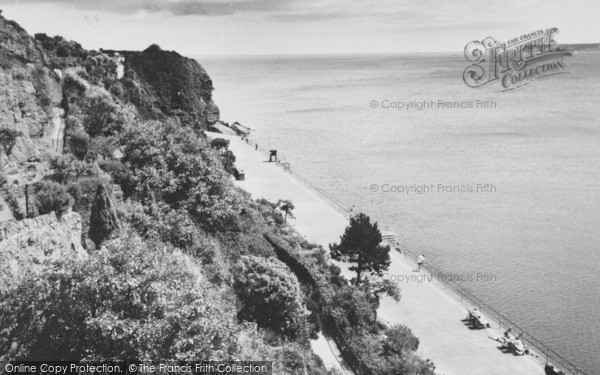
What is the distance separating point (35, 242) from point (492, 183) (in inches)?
2372

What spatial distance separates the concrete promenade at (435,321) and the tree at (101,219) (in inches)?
703

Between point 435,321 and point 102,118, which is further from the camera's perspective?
point 435,321

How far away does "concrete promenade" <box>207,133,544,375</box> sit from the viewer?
28.6m

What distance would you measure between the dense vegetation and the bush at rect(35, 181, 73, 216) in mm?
63

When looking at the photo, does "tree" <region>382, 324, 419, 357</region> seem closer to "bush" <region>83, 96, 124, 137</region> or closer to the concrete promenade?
the concrete promenade

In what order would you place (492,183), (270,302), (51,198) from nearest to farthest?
1. (51,198)
2. (270,302)
3. (492,183)

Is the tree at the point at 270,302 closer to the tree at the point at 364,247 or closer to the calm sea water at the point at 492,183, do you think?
the tree at the point at 364,247

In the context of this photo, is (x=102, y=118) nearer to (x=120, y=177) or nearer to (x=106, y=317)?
(x=120, y=177)

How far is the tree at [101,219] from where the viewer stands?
21484 millimetres

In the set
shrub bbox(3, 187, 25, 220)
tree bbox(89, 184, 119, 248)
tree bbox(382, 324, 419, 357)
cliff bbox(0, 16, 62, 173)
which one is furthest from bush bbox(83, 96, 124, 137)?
tree bbox(382, 324, 419, 357)

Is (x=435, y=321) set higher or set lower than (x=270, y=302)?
lower

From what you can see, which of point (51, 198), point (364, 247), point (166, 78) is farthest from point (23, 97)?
point (166, 78)

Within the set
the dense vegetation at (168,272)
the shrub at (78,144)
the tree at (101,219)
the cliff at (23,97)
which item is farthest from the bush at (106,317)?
the shrub at (78,144)

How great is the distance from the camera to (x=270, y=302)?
1001 inches
